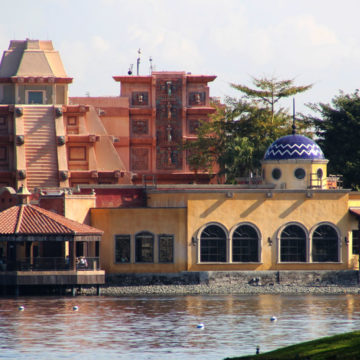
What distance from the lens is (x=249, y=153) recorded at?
95.7 metres

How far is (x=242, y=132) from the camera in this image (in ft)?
327

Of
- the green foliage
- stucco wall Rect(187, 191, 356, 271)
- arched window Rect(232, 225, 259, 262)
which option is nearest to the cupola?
stucco wall Rect(187, 191, 356, 271)

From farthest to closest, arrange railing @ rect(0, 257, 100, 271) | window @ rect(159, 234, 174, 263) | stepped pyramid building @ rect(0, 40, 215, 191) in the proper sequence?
stepped pyramid building @ rect(0, 40, 215, 191)
window @ rect(159, 234, 174, 263)
railing @ rect(0, 257, 100, 271)

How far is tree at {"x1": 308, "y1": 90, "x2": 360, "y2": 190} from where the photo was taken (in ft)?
325

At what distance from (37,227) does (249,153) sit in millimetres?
29204

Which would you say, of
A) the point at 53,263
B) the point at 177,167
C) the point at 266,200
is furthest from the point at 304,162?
the point at 177,167

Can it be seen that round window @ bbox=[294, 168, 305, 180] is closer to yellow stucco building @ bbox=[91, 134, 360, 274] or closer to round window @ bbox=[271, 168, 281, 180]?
round window @ bbox=[271, 168, 281, 180]

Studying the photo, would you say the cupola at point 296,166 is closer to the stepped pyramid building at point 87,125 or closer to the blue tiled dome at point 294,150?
the blue tiled dome at point 294,150

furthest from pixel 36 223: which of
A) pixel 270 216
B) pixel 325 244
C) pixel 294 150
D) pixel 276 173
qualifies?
pixel 325 244

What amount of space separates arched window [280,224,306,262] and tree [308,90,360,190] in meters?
21.9

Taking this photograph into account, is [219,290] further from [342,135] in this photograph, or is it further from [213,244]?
[342,135]

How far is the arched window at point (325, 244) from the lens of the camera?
253 feet

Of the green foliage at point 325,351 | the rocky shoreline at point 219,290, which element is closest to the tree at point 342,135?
the rocky shoreline at point 219,290

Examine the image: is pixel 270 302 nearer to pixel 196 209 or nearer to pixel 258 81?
pixel 196 209
